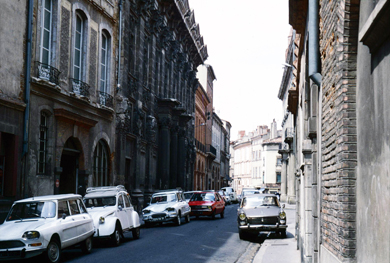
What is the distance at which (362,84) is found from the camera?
507 cm

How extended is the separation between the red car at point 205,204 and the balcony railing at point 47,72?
1289 centimetres

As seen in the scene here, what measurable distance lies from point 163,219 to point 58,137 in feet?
20.0

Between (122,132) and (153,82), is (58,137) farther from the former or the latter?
(153,82)

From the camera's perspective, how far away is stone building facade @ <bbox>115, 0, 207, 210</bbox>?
3141cm

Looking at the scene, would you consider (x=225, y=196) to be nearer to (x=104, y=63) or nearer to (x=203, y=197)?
(x=203, y=197)

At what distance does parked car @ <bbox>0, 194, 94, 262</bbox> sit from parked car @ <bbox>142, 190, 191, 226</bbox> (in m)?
9.38

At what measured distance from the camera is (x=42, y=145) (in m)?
21.6

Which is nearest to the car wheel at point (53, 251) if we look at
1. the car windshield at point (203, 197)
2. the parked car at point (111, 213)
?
the parked car at point (111, 213)

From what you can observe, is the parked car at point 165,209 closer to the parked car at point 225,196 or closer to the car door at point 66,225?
the car door at point 66,225

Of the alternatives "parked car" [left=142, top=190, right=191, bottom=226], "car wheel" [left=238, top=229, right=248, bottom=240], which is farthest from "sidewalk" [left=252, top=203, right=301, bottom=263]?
"parked car" [left=142, top=190, right=191, bottom=226]

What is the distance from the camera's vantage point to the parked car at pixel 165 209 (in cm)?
2488

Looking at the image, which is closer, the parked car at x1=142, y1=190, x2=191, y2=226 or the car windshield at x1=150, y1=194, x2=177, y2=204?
the parked car at x1=142, y1=190, x2=191, y2=226

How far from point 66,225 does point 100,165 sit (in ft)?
46.7

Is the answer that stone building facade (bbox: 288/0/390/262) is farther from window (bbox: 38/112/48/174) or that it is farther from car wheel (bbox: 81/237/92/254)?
window (bbox: 38/112/48/174)
